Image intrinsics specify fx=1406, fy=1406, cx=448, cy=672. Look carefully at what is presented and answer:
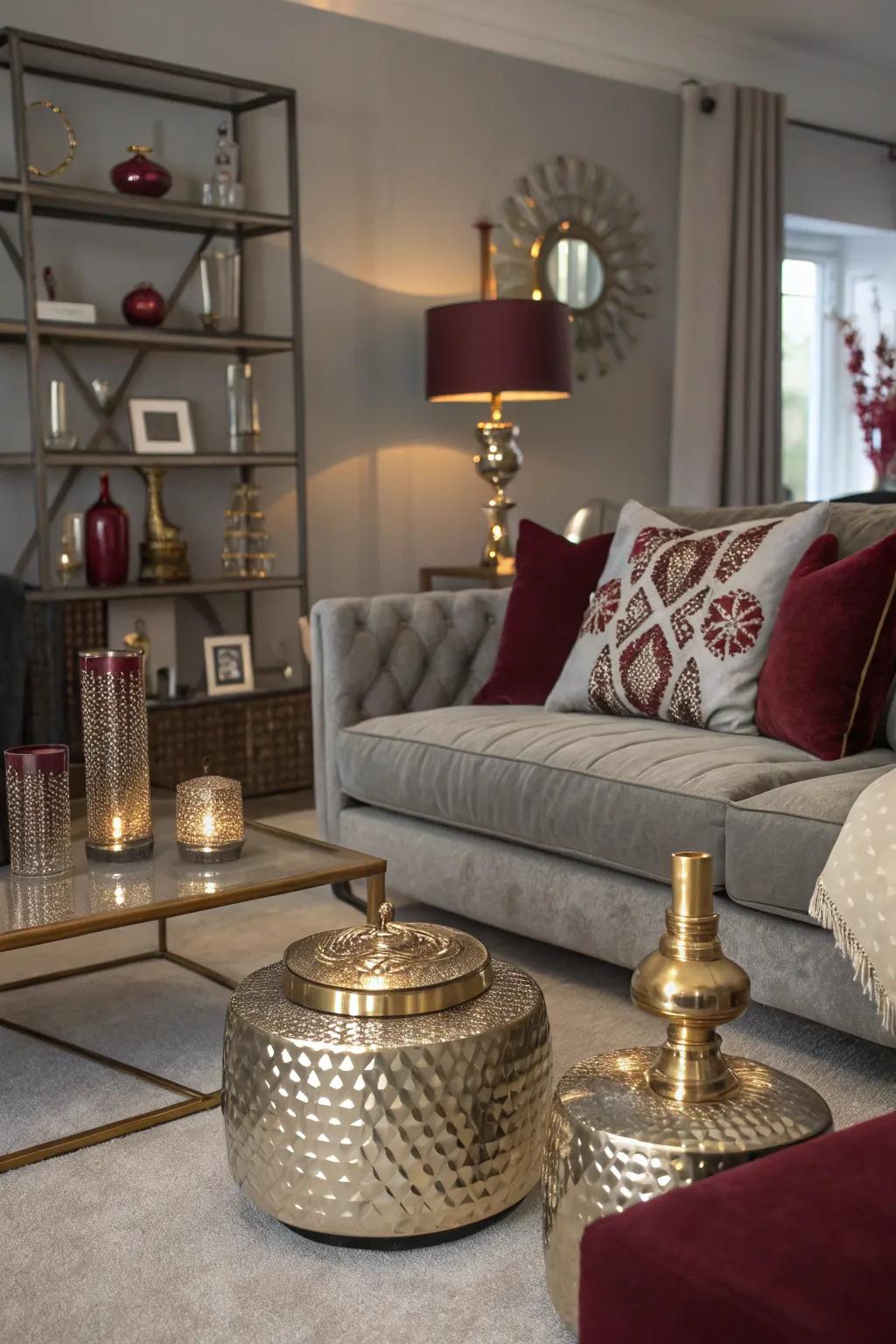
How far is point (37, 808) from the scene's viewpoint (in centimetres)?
211

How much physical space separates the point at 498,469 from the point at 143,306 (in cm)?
134

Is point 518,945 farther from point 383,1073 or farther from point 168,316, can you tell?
point 168,316

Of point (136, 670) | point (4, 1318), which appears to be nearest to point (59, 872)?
point (136, 670)

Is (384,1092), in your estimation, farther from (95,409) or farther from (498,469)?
(498,469)

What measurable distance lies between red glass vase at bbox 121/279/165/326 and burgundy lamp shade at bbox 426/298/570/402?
92 cm

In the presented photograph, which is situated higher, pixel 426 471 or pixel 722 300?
pixel 722 300

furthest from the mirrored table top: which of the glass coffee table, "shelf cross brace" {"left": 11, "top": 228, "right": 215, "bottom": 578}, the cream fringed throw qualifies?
"shelf cross brace" {"left": 11, "top": 228, "right": 215, "bottom": 578}

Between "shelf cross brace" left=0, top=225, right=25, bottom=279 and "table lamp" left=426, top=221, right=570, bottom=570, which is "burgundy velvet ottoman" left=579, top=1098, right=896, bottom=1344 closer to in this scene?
"shelf cross brace" left=0, top=225, right=25, bottom=279

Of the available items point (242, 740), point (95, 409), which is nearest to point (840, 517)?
point (242, 740)

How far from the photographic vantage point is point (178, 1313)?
5.06ft

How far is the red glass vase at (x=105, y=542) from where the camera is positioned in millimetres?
4145

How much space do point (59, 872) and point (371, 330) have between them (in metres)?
3.26

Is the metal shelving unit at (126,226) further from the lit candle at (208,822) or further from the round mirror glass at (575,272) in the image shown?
the lit candle at (208,822)

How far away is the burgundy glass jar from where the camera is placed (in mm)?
4156
